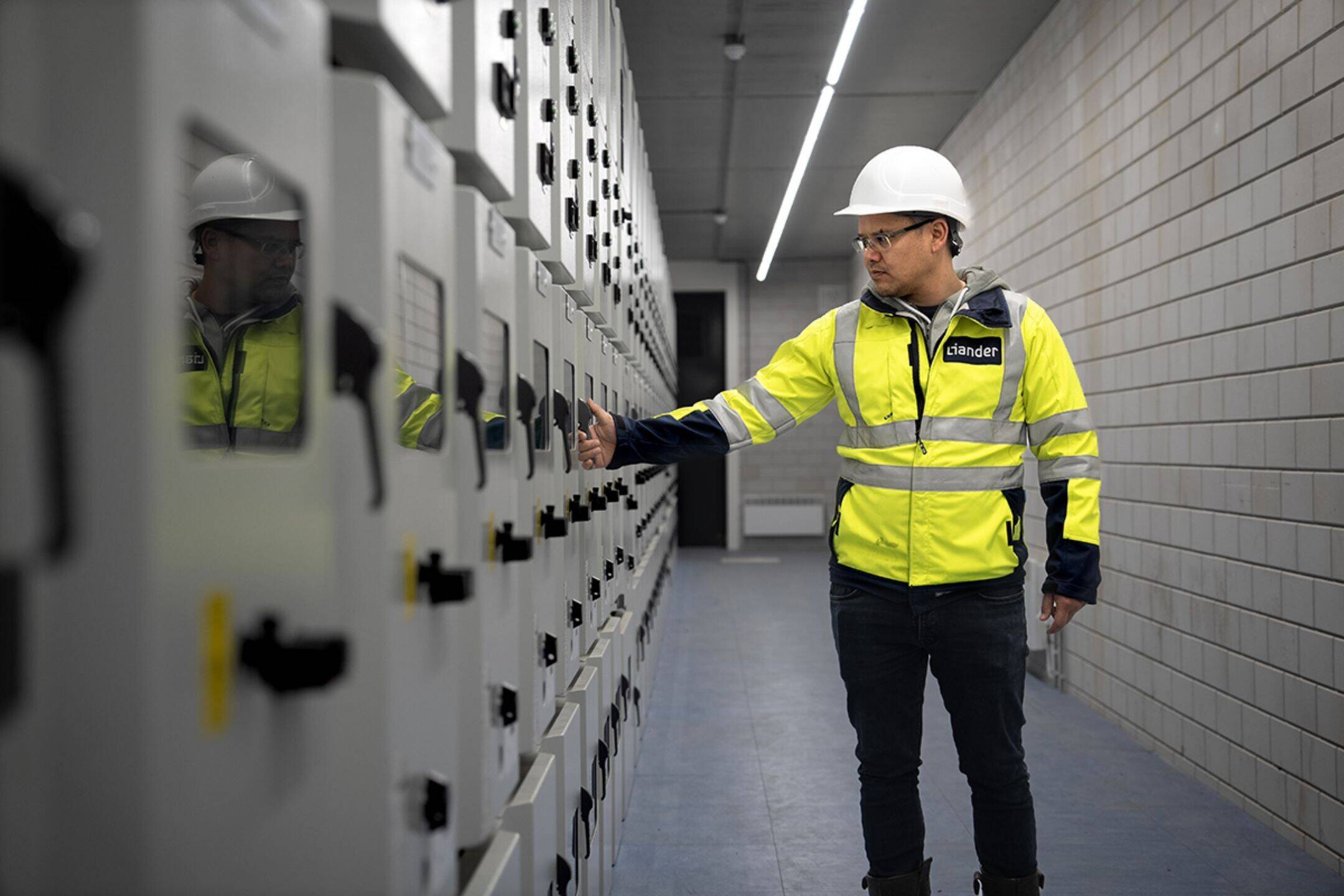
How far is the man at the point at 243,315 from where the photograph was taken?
2.00 metres

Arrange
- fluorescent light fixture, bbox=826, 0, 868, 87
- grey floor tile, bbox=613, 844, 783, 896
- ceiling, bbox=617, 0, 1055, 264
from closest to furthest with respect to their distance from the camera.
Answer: grey floor tile, bbox=613, 844, 783, 896, fluorescent light fixture, bbox=826, 0, 868, 87, ceiling, bbox=617, 0, 1055, 264

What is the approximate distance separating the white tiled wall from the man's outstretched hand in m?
1.92

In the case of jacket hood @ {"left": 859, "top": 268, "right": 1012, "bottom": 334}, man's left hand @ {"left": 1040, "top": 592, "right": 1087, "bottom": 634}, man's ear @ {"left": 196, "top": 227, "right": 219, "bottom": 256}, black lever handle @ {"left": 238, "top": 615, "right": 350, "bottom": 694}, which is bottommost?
man's left hand @ {"left": 1040, "top": 592, "right": 1087, "bottom": 634}

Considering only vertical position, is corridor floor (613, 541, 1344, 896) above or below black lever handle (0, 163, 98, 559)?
below

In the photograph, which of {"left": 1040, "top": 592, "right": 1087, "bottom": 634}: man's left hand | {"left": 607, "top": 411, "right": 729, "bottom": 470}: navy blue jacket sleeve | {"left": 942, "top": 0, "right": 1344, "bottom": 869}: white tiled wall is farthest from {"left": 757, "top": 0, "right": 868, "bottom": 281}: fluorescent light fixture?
{"left": 1040, "top": 592, "right": 1087, "bottom": 634}: man's left hand

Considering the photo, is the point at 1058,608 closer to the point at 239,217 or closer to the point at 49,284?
the point at 239,217

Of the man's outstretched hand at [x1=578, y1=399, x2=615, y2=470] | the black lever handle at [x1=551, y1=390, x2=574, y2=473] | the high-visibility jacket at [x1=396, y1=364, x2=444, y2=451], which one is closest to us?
the high-visibility jacket at [x1=396, y1=364, x2=444, y2=451]

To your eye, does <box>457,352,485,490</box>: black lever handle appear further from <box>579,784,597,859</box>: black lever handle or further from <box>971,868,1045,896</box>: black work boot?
<box>971,868,1045,896</box>: black work boot

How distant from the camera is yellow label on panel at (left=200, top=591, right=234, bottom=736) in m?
0.64

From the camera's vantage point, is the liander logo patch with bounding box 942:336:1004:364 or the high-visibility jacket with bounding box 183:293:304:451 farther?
the liander logo patch with bounding box 942:336:1004:364

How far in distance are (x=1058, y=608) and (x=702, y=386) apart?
987 cm

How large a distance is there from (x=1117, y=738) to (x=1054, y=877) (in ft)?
5.03

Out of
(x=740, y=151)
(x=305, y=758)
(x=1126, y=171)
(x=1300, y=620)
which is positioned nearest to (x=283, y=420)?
(x=305, y=758)

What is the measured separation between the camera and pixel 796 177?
8.02m
